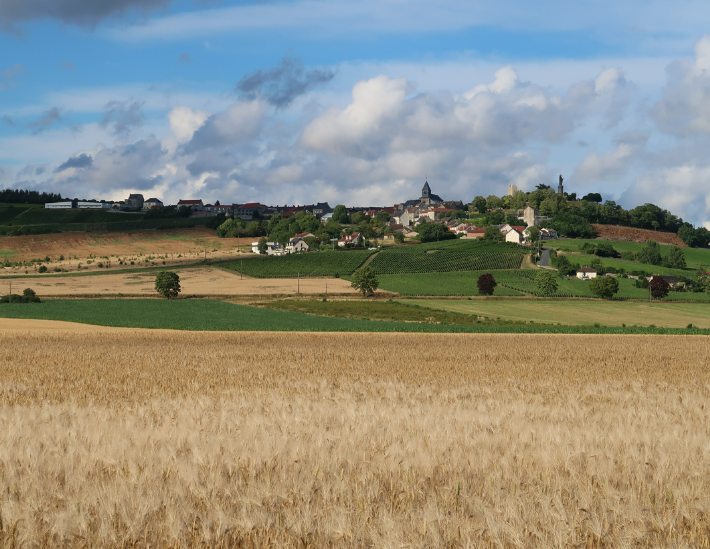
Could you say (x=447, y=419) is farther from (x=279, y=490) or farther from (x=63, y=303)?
(x=63, y=303)

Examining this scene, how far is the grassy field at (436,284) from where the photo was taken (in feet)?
333

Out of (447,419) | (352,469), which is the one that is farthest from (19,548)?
(447,419)

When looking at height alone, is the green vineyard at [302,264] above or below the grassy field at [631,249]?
below

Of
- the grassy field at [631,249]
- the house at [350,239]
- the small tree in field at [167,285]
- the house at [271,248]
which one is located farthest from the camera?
the house at [350,239]

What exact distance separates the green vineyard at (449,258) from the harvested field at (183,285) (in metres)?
23.0

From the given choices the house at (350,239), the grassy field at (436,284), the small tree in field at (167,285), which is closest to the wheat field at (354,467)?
the small tree in field at (167,285)

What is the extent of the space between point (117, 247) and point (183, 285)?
6401 centimetres

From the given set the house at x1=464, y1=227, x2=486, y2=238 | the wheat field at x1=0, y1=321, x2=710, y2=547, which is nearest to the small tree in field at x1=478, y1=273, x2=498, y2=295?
the wheat field at x1=0, y1=321, x2=710, y2=547

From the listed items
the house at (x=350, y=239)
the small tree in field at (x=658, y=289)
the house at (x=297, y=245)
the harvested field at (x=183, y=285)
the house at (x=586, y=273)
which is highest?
the house at (x=350, y=239)

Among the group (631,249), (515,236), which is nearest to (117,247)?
(515,236)

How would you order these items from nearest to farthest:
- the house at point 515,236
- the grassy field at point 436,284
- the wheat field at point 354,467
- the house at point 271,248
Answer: the wheat field at point 354,467 → the grassy field at point 436,284 → the house at point 271,248 → the house at point 515,236

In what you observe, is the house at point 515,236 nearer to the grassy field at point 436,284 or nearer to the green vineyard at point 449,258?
the green vineyard at point 449,258

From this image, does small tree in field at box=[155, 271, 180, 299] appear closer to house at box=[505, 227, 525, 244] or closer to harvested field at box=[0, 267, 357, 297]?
harvested field at box=[0, 267, 357, 297]

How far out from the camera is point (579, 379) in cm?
1992
